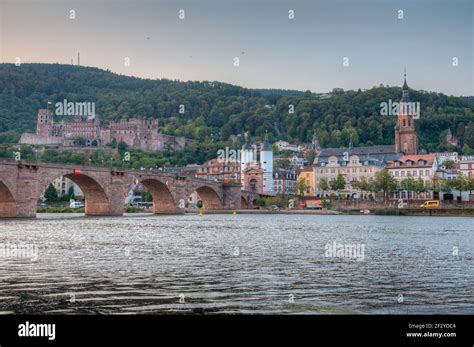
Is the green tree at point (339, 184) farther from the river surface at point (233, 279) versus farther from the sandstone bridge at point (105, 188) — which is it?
the river surface at point (233, 279)

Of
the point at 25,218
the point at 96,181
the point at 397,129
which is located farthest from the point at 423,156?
the point at 25,218

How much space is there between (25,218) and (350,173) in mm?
71583

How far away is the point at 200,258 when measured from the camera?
2383 centimetres

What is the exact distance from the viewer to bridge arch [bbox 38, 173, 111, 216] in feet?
238

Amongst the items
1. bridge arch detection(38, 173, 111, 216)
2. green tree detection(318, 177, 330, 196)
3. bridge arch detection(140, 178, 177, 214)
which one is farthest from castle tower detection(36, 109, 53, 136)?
bridge arch detection(38, 173, 111, 216)

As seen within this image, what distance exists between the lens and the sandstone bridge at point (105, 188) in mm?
60531

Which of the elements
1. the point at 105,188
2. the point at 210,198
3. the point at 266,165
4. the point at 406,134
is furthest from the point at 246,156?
the point at 105,188

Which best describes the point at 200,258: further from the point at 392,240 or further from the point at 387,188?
the point at 387,188

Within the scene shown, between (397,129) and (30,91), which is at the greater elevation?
(30,91)

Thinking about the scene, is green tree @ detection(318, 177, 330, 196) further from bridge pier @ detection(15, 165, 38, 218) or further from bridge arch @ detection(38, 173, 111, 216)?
bridge pier @ detection(15, 165, 38, 218)

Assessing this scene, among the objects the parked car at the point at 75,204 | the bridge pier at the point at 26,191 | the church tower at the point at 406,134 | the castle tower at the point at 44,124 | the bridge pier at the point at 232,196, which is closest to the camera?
the bridge pier at the point at 26,191

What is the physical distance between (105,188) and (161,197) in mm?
21060

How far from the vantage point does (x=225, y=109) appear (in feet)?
635

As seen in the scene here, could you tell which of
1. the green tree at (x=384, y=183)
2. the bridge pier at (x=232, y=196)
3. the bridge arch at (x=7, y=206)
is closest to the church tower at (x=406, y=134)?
the green tree at (x=384, y=183)
